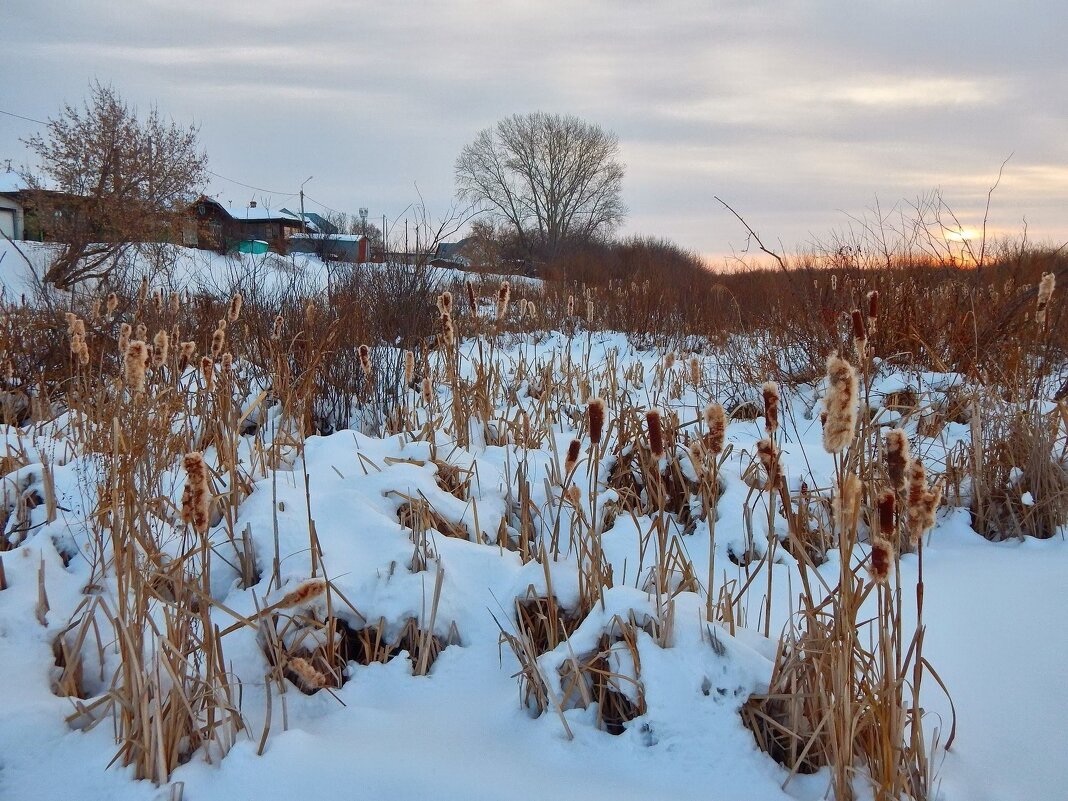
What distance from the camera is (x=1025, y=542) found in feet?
8.75

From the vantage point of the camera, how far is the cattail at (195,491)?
1379 millimetres

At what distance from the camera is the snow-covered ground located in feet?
4.83

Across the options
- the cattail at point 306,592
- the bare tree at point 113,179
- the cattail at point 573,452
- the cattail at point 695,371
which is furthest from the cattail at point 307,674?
the bare tree at point 113,179

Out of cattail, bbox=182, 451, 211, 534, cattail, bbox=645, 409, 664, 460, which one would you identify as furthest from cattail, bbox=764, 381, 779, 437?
cattail, bbox=182, 451, 211, 534

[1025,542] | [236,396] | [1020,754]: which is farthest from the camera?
[236,396]

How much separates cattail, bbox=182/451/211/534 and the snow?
36 centimetres

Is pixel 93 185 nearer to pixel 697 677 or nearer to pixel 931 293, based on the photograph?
pixel 931 293

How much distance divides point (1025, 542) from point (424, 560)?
2.21m

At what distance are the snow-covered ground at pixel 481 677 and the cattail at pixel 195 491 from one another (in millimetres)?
306

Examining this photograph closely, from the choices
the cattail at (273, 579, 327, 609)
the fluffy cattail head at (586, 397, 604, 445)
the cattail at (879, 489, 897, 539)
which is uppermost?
the fluffy cattail head at (586, 397, 604, 445)

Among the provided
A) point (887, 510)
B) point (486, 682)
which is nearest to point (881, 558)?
point (887, 510)

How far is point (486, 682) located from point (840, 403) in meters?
1.20

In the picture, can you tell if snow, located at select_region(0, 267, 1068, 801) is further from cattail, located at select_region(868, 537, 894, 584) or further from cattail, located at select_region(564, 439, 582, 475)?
cattail, located at select_region(868, 537, 894, 584)

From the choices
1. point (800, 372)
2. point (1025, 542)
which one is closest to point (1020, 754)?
point (1025, 542)
